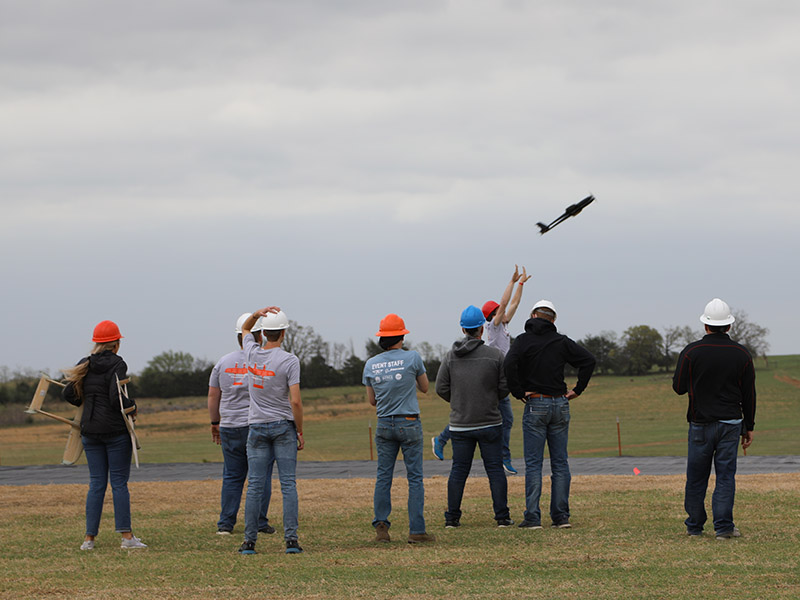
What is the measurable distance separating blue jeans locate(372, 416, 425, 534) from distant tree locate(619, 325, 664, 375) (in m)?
75.8

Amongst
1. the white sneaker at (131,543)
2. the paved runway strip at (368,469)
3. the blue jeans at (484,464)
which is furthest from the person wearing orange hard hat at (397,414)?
the paved runway strip at (368,469)

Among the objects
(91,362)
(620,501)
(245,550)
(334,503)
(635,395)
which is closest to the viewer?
(245,550)

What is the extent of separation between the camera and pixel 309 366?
7425cm

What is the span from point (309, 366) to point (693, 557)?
6689 cm

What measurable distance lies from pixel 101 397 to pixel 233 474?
1.66 m

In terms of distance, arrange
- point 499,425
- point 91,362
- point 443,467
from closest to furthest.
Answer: point 91,362 → point 499,425 → point 443,467

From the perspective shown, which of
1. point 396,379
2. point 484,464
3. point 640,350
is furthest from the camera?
point 640,350

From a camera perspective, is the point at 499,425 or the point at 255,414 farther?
the point at 499,425

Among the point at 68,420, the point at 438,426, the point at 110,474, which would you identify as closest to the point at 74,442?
the point at 68,420

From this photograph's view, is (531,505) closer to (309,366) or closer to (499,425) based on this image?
(499,425)

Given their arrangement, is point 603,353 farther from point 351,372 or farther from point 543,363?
point 543,363

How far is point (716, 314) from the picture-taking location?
373 inches

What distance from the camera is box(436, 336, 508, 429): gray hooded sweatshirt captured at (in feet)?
33.6

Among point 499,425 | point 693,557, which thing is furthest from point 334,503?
point 693,557
